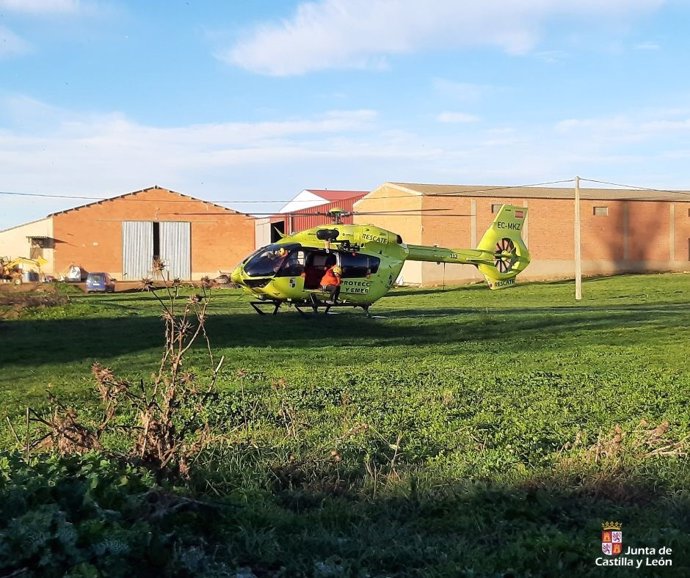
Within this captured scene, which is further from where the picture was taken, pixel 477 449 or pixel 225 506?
pixel 477 449

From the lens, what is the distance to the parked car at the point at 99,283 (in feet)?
170

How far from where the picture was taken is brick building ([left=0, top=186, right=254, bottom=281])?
58.7m

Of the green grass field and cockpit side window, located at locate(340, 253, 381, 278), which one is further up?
cockpit side window, located at locate(340, 253, 381, 278)

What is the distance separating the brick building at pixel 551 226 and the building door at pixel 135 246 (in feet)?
52.0

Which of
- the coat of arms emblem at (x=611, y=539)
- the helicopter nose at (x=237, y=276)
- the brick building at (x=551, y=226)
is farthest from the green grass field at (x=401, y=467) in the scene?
the brick building at (x=551, y=226)

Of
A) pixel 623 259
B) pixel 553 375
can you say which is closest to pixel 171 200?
pixel 623 259

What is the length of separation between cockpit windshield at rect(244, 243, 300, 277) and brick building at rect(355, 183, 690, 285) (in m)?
28.2

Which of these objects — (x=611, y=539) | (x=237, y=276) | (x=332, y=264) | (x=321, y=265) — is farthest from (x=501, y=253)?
(x=611, y=539)

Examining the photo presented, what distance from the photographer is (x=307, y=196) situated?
3529 inches

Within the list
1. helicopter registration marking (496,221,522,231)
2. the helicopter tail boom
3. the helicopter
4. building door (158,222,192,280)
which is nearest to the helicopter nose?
the helicopter

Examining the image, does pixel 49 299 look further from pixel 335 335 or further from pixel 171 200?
pixel 171 200

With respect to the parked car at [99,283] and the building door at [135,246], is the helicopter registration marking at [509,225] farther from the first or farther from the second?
the building door at [135,246]

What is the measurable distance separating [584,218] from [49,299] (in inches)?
1500

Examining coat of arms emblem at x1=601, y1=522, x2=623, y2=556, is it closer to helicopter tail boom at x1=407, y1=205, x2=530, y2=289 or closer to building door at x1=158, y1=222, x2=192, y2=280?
helicopter tail boom at x1=407, y1=205, x2=530, y2=289
